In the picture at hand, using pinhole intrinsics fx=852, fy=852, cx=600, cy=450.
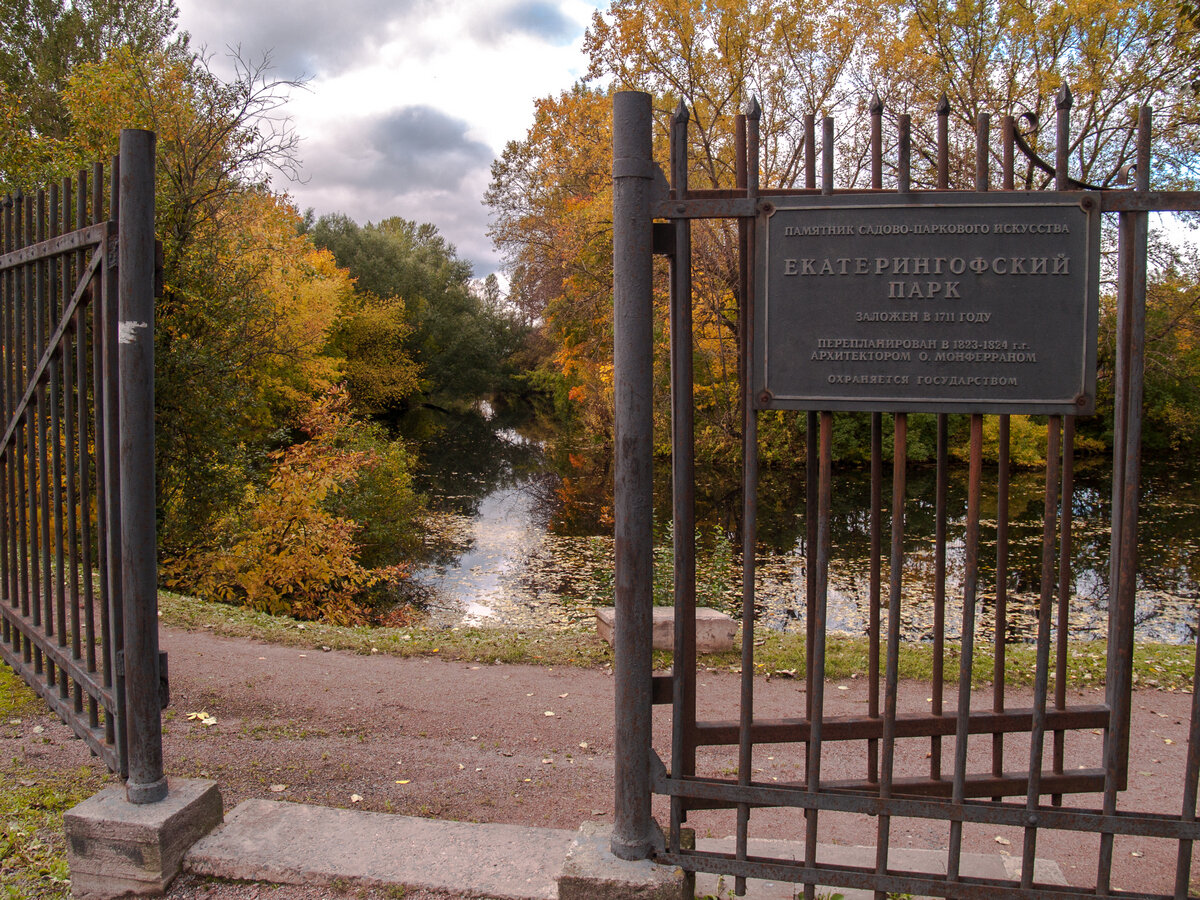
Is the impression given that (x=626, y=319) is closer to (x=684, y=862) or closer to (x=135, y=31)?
(x=684, y=862)

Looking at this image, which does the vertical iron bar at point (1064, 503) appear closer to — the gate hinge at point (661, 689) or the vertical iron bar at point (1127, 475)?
the vertical iron bar at point (1127, 475)

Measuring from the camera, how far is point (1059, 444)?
2.65 metres

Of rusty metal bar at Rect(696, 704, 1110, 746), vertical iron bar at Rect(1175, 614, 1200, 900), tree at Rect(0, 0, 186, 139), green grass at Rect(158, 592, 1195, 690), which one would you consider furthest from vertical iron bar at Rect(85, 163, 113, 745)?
tree at Rect(0, 0, 186, 139)

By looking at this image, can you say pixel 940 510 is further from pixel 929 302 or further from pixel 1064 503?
pixel 929 302

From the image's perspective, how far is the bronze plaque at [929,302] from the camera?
2.58 m

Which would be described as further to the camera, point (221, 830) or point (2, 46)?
point (2, 46)

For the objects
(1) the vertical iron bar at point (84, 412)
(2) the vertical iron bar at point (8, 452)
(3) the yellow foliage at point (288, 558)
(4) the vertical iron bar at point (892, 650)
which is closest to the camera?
(4) the vertical iron bar at point (892, 650)

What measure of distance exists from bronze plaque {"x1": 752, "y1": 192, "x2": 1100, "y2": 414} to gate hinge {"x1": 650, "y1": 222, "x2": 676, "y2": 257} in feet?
0.99

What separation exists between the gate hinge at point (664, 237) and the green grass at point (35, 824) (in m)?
3.20

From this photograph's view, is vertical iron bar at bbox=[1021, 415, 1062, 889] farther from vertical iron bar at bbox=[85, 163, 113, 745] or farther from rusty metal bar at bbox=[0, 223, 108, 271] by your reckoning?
rusty metal bar at bbox=[0, 223, 108, 271]

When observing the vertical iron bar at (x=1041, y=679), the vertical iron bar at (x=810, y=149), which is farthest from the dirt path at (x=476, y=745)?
the vertical iron bar at (x=810, y=149)

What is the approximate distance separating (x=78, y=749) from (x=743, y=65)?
22.6 metres

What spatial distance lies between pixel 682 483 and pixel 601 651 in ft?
15.9

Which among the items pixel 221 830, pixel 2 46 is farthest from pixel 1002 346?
pixel 2 46
